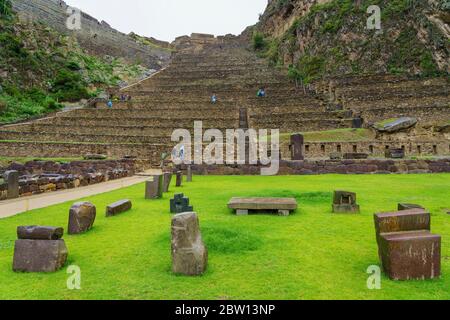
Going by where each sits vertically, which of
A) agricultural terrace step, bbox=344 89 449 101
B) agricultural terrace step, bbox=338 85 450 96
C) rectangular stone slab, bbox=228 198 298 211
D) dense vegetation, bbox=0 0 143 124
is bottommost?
rectangular stone slab, bbox=228 198 298 211

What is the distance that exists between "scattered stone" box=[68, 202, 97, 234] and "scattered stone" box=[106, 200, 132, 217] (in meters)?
1.61

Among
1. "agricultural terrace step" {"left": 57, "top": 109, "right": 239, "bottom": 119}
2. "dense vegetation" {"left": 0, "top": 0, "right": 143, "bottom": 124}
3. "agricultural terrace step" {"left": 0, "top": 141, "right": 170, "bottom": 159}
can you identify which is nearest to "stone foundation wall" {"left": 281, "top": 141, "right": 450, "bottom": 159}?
"agricultural terrace step" {"left": 0, "top": 141, "right": 170, "bottom": 159}

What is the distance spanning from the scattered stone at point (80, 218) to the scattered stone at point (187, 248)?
3.26 m

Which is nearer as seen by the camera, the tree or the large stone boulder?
the large stone boulder

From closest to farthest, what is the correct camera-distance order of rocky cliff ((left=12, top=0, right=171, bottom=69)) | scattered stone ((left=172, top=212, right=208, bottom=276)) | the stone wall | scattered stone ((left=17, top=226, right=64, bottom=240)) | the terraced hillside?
scattered stone ((left=172, top=212, right=208, bottom=276)) < scattered stone ((left=17, top=226, right=64, bottom=240)) < the stone wall < the terraced hillside < rocky cliff ((left=12, top=0, right=171, bottom=69))

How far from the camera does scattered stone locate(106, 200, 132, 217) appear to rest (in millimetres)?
9896

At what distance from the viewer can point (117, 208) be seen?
33.3 feet

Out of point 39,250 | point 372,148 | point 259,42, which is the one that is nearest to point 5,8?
point 259,42

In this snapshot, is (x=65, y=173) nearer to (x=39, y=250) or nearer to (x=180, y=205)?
(x=180, y=205)

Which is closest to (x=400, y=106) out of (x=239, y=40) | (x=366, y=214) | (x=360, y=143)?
(x=360, y=143)

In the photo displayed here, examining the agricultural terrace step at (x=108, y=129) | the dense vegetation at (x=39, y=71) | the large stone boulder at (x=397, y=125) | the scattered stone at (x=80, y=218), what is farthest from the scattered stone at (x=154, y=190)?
the dense vegetation at (x=39, y=71)

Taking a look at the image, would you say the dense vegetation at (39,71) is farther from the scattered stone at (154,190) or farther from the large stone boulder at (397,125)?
the large stone boulder at (397,125)

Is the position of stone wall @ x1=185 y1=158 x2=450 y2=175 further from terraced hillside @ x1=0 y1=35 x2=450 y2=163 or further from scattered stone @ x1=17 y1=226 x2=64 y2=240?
scattered stone @ x1=17 y1=226 x2=64 y2=240

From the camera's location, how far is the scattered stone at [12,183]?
45.2 feet
